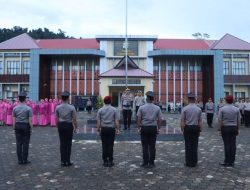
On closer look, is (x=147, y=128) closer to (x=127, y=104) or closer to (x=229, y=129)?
(x=229, y=129)

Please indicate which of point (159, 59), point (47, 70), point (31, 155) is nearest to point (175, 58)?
point (159, 59)

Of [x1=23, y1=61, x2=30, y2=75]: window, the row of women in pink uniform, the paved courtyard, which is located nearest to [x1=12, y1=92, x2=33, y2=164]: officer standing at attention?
the paved courtyard

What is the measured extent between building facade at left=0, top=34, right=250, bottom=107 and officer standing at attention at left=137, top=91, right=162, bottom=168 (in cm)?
3572

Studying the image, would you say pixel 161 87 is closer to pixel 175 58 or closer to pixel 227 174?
pixel 175 58

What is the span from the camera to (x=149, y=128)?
28.6ft

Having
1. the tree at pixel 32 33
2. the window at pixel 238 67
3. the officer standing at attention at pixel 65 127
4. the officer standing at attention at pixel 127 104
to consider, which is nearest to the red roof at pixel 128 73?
the window at pixel 238 67

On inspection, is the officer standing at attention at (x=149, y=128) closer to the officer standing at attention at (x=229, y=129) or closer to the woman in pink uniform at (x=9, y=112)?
the officer standing at attention at (x=229, y=129)

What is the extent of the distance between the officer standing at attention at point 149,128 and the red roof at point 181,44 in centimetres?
3983

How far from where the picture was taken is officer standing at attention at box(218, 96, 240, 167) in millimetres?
8812

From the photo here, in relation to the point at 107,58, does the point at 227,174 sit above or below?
below

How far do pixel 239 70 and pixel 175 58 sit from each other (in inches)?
352

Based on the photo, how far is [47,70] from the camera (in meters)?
47.8

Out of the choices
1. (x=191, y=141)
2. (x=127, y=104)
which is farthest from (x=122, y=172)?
(x=127, y=104)

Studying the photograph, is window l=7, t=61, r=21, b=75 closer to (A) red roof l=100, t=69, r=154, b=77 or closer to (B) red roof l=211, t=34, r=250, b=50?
(A) red roof l=100, t=69, r=154, b=77
